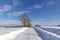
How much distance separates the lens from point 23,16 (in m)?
107

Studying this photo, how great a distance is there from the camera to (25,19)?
109 m

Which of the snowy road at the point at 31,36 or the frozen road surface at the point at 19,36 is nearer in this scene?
the snowy road at the point at 31,36

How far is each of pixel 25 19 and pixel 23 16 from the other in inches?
133

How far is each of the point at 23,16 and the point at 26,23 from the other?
24.8ft

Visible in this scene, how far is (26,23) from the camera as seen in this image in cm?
11206

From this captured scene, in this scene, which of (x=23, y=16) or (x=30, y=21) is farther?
(x=30, y=21)

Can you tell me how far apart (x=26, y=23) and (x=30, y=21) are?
427 centimetres

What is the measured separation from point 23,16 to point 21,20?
136 inches

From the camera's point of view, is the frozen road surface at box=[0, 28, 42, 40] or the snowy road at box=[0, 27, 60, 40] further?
the frozen road surface at box=[0, 28, 42, 40]

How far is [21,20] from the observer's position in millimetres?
107562

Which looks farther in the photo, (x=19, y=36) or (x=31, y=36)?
(x=19, y=36)

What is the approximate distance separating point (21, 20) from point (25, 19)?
361 cm
